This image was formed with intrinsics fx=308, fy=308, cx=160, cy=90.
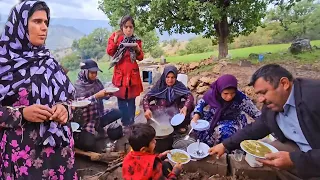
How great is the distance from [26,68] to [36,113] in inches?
9.5

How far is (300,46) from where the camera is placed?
6938 millimetres

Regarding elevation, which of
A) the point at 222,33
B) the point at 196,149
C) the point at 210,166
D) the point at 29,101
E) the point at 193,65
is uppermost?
the point at 222,33

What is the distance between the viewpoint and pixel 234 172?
91.9 inches

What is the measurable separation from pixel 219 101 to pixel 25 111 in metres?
1.95

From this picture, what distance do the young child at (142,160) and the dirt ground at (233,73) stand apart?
403 mm

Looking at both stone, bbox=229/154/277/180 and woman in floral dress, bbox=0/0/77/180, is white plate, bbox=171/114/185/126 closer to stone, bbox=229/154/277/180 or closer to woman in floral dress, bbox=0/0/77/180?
stone, bbox=229/154/277/180

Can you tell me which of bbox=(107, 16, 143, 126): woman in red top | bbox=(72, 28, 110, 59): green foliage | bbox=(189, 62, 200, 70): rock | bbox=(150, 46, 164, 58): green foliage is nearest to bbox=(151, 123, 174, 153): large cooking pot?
bbox=(107, 16, 143, 126): woman in red top

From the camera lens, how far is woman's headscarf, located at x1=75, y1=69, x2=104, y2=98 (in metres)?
3.41

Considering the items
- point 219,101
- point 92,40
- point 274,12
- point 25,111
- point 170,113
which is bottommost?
point 170,113

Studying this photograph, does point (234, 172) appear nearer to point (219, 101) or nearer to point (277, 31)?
point (219, 101)

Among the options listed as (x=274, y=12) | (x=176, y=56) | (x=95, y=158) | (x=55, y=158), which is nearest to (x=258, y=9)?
(x=274, y=12)

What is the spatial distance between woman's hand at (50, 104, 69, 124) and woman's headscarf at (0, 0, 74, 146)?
0.05m

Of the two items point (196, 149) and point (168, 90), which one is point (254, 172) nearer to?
point (196, 149)

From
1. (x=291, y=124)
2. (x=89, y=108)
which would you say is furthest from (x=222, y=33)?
(x=291, y=124)
